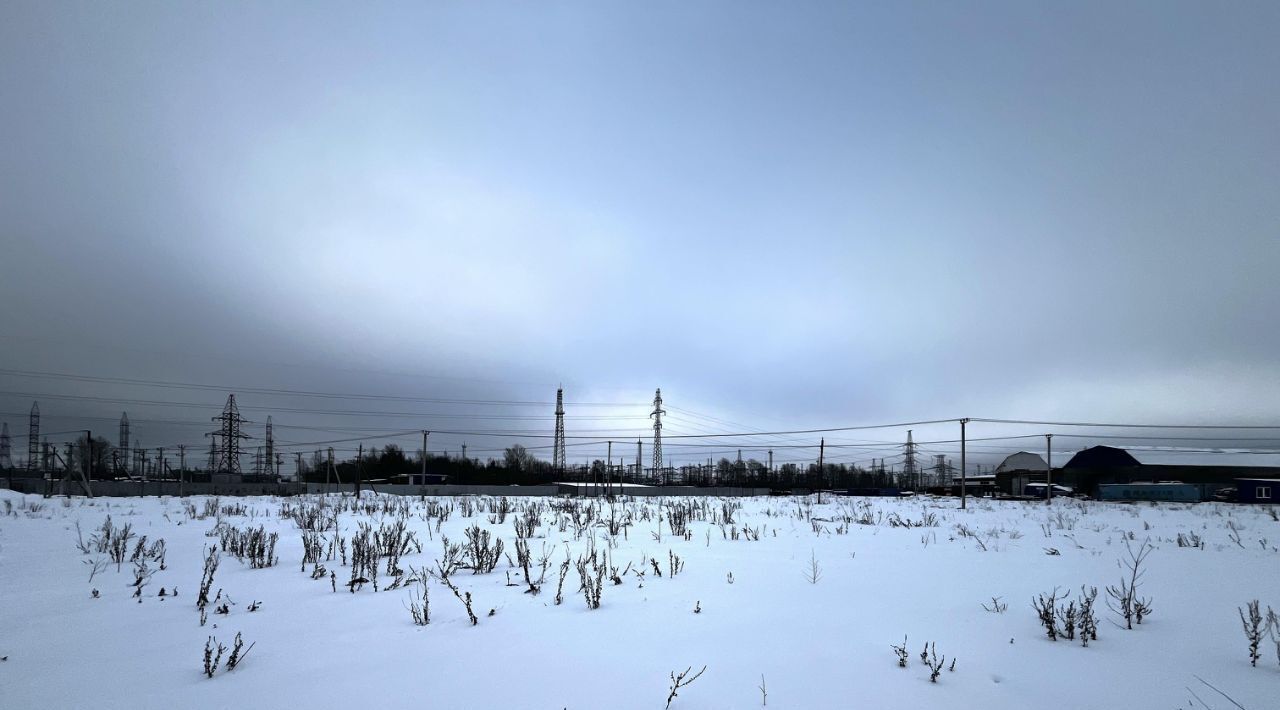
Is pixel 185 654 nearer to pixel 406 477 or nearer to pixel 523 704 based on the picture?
pixel 523 704

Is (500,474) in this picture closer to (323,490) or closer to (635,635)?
(323,490)

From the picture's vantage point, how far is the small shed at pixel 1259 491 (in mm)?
38841

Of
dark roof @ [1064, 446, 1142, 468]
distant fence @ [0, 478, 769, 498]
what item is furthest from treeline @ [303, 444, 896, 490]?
dark roof @ [1064, 446, 1142, 468]

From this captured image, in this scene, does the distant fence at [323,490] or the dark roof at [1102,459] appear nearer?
the distant fence at [323,490]

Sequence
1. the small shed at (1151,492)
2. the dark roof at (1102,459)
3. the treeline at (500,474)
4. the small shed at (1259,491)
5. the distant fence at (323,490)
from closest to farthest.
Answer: the small shed at (1151,492), the small shed at (1259,491), the distant fence at (323,490), the dark roof at (1102,459), the treeline at (500,474)

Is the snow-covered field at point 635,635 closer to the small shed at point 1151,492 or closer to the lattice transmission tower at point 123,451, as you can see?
the small shed at point 1151,492

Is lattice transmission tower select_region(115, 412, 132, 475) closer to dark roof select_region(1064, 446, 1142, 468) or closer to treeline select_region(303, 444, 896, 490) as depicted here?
treeline select_region(303, 444, 896, 490)

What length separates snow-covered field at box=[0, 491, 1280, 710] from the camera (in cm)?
286

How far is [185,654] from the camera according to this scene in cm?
346

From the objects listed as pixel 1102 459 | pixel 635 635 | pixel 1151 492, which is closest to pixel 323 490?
pixel 635 635

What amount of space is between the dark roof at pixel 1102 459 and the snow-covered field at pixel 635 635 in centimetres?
5931

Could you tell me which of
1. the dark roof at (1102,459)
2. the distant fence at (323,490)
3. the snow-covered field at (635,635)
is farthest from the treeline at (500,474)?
the snow-covered field at (635,635)

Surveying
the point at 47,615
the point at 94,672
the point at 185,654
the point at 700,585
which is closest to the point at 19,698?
the point at 94,672

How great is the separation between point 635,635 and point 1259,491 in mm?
56113
